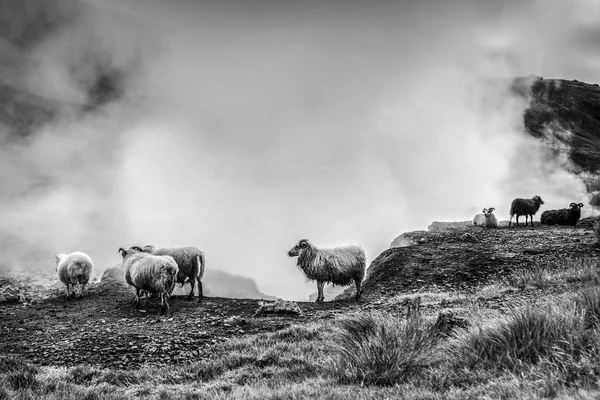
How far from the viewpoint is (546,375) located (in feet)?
14.6

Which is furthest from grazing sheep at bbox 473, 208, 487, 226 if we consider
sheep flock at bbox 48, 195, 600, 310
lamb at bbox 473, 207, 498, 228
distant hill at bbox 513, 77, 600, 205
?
distant hill at bbox 513, 77, 600, 205

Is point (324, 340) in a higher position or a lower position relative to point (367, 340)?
lower

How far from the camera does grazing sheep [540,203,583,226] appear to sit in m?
34.1

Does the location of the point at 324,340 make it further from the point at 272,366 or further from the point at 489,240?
the point at 489,240

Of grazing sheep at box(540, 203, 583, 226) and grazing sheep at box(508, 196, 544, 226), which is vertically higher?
grazing sheep at box(508, 196, 544, 226)

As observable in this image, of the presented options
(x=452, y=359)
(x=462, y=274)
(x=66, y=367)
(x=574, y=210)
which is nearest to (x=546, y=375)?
(x=452, y=359)

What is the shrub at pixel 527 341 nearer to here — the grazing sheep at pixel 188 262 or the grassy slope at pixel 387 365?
the grassy slope at pixel 387 365

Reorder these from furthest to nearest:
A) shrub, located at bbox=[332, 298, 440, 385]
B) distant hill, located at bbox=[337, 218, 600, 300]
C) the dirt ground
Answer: distant hill, located at bbox=[337, 218, 600, 300], the dirt ground, shrub, located at bbox=[332, 298, 440, 385]

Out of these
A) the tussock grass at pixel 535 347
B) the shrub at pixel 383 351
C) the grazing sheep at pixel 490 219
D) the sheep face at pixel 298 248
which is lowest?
the shrub at pixel 383 351

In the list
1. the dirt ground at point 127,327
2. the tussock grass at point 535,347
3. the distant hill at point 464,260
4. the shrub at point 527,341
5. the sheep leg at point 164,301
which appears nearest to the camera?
the tussock grass at point 535,347

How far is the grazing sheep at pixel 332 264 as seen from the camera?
18953mm

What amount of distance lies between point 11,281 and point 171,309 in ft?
52.1

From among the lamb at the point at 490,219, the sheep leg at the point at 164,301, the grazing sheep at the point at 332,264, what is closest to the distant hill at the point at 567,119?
the lamb at the point at 490,219

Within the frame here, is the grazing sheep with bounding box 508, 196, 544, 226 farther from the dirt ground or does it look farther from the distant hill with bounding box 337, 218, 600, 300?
the dirt ground
